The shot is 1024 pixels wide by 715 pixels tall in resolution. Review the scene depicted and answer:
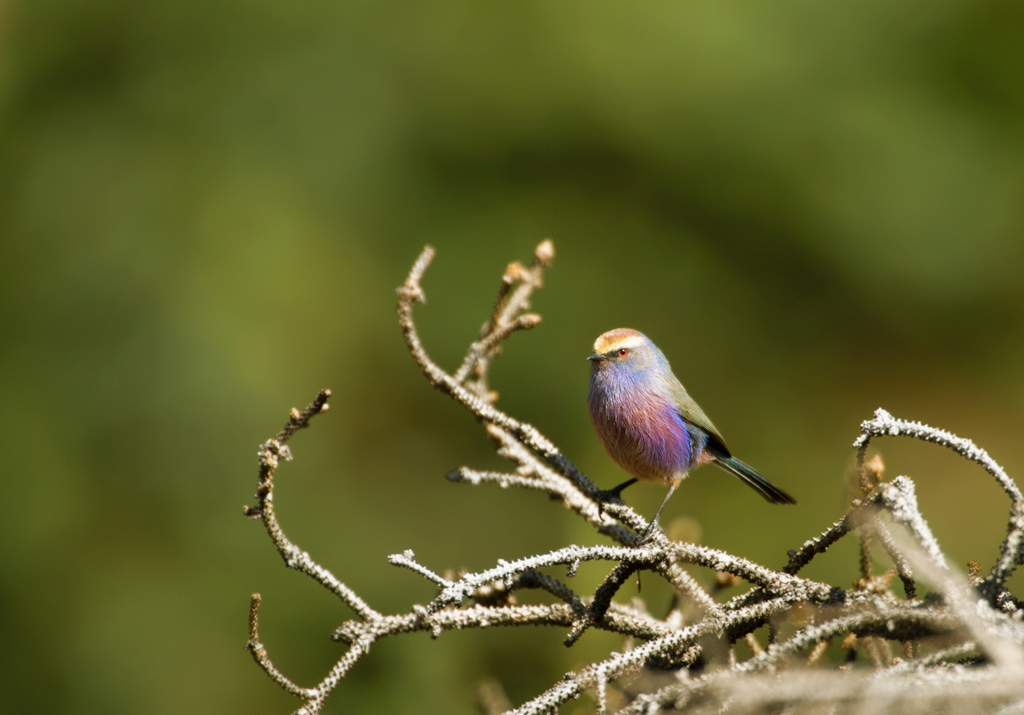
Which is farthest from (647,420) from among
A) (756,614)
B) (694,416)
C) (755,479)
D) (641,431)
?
(756,614)

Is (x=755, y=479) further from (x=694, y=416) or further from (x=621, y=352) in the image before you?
(x=621, y=352)

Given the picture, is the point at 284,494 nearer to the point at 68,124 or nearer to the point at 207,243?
the point at 207,243

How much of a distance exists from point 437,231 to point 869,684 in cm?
476

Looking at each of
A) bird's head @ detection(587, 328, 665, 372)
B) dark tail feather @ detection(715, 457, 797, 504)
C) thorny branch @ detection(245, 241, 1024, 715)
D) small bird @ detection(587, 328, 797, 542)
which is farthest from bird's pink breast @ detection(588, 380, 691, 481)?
thorny branch @ detection(245, 241, 1024, 715)

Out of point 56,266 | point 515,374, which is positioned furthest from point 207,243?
point 515,374

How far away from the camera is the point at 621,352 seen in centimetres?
392

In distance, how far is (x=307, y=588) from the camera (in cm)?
509

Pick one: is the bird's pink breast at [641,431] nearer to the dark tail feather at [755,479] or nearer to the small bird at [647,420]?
the small bird at [647,420]

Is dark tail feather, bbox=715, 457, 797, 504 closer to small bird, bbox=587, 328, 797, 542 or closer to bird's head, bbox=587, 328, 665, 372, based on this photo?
small bird, bbox=587, 328, 797, 542

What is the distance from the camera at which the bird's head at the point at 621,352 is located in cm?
389

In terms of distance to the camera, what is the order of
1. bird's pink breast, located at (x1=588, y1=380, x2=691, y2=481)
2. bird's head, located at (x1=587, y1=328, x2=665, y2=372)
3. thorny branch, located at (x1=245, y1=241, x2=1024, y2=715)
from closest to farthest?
thorny branch, located at (x1=245, y1=241, x2=1024, y2=715) → bird's pink breast, located at (x1=588, y1=380, x2=691, y2=481) → bird's head, located at (x1=587, y1=328, x2=665, y2=372)

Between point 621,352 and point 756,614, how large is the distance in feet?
7.16

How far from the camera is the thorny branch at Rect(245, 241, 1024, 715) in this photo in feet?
4.44

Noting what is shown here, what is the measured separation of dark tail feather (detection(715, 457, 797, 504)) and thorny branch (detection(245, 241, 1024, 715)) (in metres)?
1.40
